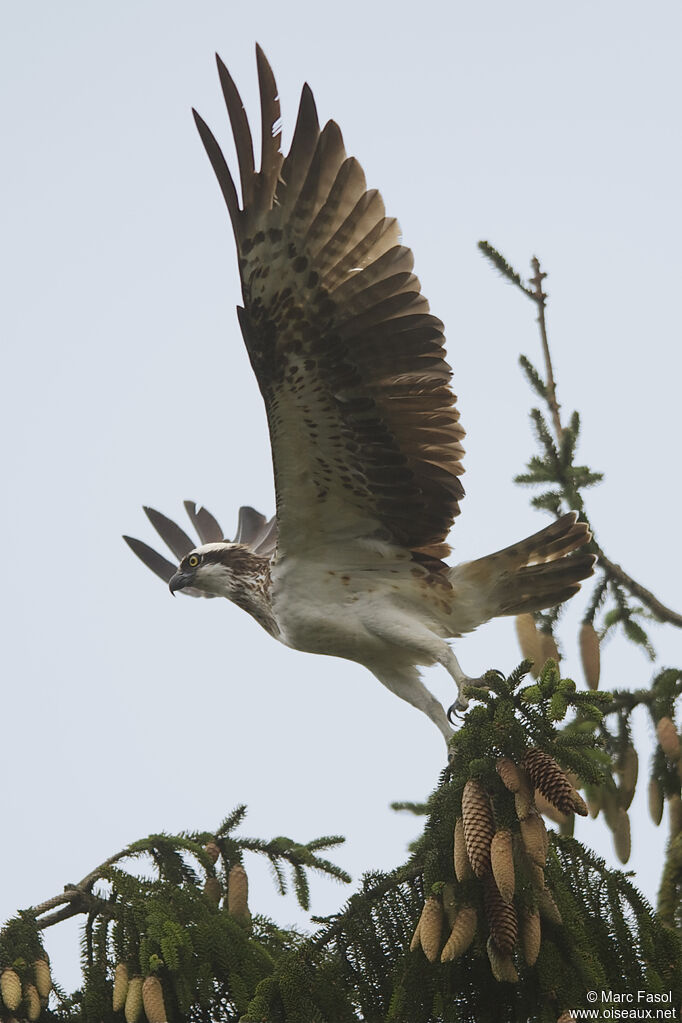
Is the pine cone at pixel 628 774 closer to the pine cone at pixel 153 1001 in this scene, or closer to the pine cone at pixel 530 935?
the pine cone at pixel 530 935

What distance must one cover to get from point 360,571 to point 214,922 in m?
2.20

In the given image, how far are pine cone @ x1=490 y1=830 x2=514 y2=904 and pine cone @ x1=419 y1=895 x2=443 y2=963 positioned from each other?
230 mm

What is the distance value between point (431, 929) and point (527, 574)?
8.77ft

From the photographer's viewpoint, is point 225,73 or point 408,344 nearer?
point 225,73

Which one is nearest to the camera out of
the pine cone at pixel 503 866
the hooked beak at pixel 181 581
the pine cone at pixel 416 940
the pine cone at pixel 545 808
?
the pine cone at pixel 503 866

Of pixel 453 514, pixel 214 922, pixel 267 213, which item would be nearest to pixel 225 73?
pixel 267 213

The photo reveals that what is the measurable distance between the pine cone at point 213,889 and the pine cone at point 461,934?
138 centimetres

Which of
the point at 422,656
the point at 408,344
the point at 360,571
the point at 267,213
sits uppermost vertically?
the point at 267,213

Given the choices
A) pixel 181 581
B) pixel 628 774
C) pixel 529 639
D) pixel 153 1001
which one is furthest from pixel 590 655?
pixel 181 581

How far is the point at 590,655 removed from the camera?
4895 millimetres

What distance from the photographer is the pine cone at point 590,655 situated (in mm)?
4855

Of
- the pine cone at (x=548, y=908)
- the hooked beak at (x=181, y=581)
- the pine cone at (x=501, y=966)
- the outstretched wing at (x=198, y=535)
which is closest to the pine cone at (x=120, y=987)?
the pine cone at (x=501, y=966)

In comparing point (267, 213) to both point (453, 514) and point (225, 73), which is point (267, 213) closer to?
point (225, 73)

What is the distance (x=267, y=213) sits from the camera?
4961 millimetres
